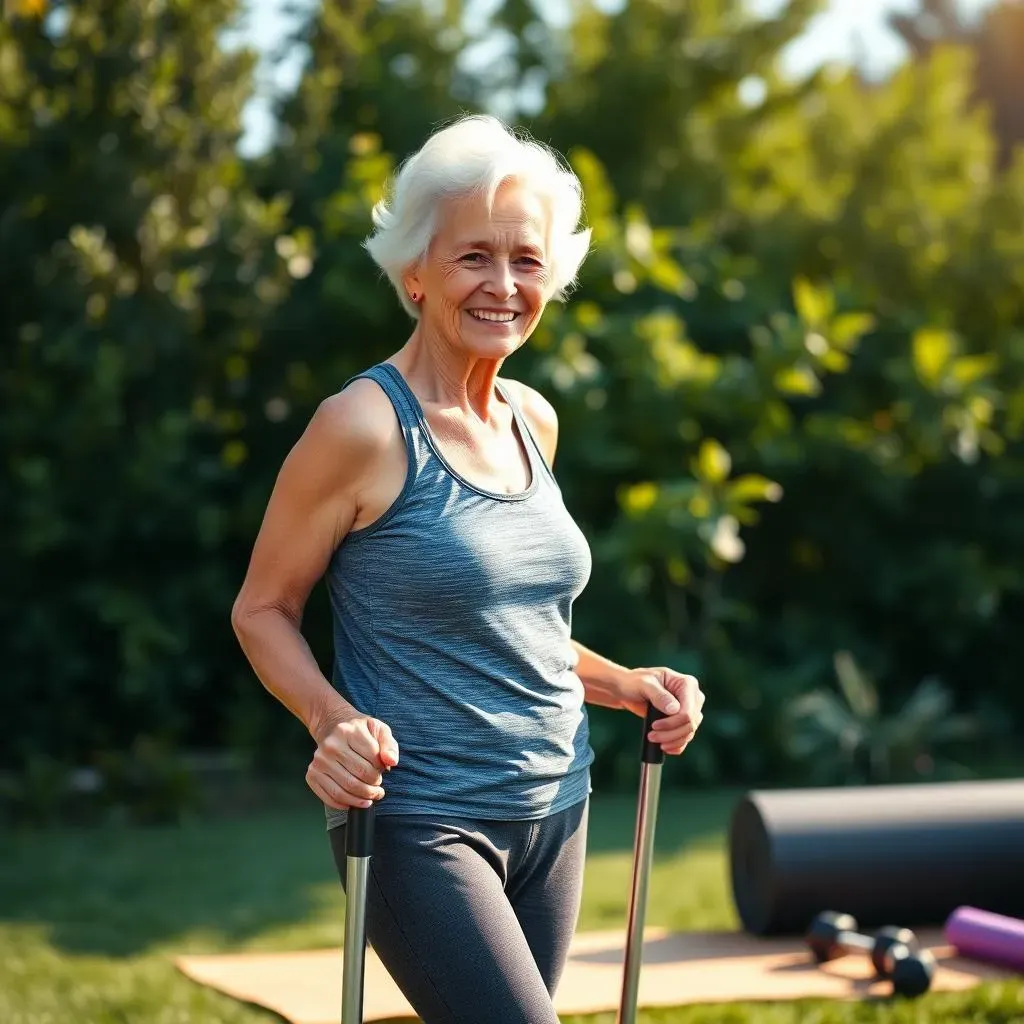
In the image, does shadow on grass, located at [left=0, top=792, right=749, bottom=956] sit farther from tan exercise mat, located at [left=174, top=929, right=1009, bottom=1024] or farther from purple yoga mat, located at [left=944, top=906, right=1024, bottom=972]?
purple yoga mat, located at [left=944, top=906, right=1024, bottom=972]

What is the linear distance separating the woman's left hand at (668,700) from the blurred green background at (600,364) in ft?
16.3

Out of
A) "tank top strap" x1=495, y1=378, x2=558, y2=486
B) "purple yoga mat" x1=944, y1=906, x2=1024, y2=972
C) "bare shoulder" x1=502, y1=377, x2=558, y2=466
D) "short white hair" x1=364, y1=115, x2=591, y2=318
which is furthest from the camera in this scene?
"purple yoga mat" x1=944, y1=906, x2=1024, y2=972

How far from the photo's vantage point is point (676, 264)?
866 centimetres

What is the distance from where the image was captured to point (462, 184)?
233cm

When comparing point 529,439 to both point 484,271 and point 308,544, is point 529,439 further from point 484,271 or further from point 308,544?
point 308,544

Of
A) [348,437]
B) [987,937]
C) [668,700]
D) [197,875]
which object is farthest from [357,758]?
[197,875]

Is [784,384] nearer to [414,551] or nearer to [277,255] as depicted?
[277,255]

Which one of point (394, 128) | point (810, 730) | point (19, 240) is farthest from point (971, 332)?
point (19, 240)

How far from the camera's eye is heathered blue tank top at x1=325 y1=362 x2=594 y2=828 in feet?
7.36

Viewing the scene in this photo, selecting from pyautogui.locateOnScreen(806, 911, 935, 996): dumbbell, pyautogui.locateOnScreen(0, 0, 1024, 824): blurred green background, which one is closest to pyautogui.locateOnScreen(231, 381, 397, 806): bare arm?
pyautogui.locateOnScreen(806, 911, 935, 996): dumbbell

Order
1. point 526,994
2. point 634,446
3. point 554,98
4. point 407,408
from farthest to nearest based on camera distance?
point 554,98 < point 634,446 < point 407,408 < point 526,994

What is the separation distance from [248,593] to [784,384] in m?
6.01

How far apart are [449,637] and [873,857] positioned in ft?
10.3

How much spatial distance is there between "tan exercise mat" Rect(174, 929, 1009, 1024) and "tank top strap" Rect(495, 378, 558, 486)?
2023 millimetres
